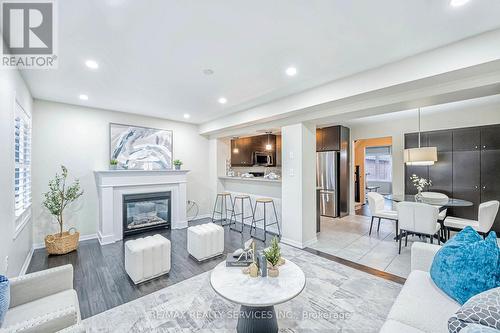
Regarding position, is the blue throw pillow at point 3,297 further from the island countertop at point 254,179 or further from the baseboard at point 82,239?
the island countertop at point 254,179

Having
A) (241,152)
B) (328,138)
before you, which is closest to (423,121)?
(328,138)

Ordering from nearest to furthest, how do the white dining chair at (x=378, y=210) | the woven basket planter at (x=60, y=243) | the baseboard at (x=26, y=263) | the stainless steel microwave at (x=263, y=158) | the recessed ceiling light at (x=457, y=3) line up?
Answer: the recessed ceiling light at (x=457, y=3) < the baseboard at (x=26, y=263) < the woven basket planter at (x=60, y=243) < the white dining chair at (x=378, y=210) < the stainless steel microwave at (x=263, y=158)

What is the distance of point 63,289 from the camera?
1755mm

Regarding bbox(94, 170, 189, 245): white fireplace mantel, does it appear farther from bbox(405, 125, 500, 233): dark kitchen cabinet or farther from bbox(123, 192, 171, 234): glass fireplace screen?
bbox(405, 125, 500, 233): dark kitchen cabinet

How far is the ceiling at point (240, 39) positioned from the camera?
1647 mm

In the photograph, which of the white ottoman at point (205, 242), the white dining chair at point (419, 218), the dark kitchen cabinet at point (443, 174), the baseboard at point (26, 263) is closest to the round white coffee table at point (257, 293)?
the white ottoman at point (205, 242)

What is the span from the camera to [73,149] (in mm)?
4055

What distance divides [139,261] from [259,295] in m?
1.69

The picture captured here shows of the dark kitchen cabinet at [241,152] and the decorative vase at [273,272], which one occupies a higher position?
the dark kitchen cabinet at [241,152]

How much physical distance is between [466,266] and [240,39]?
8.34 feet

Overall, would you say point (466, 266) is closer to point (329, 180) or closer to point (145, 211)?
point (329, 180)

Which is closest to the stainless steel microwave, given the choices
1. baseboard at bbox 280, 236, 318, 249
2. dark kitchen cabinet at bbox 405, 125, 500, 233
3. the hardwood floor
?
the hardwood floor

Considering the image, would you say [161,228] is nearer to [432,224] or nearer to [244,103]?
[244,103]

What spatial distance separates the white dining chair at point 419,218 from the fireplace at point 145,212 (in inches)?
180
